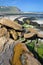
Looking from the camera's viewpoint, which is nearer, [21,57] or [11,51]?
[21,57]

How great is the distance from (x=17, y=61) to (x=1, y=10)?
872 cm

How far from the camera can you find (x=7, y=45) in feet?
21.3

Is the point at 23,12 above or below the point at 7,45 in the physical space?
below

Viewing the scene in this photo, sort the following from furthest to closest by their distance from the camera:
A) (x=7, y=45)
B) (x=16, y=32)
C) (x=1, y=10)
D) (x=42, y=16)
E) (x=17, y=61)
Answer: (x=1, y=10)
(x=42, y=16)
(x=16, y=32)
(x=7, y=45)
(x=17, y=61)

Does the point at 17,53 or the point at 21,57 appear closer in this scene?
the point at 21,57

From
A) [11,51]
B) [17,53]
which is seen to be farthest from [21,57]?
[11,51]

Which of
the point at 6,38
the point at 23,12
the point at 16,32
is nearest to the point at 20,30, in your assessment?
the point at 16,32

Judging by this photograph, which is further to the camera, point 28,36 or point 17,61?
point 28,36

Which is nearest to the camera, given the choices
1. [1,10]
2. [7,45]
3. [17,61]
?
[17,61]

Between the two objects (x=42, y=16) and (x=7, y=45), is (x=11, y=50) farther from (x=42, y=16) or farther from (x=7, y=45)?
(x=42, y=16)

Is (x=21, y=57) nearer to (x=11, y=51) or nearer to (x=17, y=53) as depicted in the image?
(x=17, y=53)

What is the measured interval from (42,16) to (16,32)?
627 centimetres

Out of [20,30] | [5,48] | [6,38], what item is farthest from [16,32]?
[5,48]

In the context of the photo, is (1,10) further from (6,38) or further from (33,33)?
(6,38)
